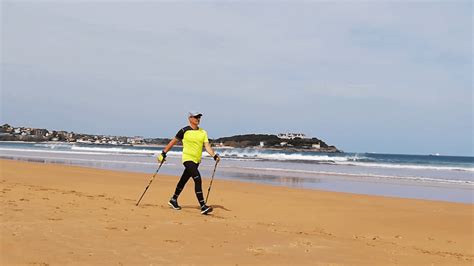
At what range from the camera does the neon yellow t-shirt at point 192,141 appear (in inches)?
384

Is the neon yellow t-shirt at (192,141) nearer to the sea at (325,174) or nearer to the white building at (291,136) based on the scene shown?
the sea at (325,174)

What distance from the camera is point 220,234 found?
709cm

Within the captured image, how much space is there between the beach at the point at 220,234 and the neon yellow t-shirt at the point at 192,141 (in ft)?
3.74

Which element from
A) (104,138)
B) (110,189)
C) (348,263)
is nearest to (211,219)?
(348,263)

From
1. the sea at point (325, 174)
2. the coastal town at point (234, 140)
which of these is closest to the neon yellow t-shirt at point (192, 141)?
the sea at point (325, 174)

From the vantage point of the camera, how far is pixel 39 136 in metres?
128

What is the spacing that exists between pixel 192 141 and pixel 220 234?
119 inches

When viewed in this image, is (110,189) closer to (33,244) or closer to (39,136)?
(33,244)

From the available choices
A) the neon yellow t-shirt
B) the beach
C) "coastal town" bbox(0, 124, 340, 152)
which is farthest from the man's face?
"coastal town" bbox(0, 124, 340, 152)

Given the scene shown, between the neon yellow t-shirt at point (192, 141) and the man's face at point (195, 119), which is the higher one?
the man's face at point (195, 119)

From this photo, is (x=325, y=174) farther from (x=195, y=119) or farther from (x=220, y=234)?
(x=220, y=234)

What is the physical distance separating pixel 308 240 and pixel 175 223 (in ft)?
6.59

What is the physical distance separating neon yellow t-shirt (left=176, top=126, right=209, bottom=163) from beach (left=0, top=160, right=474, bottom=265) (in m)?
1.14

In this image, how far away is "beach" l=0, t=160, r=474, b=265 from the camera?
18.2 ft
